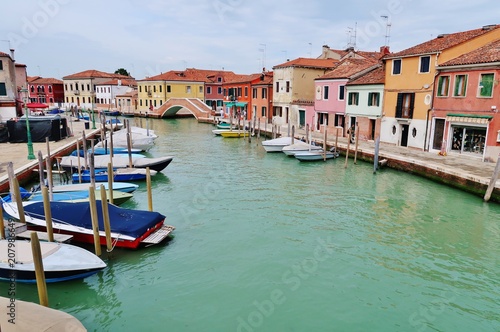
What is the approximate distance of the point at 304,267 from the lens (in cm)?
886

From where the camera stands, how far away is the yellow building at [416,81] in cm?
1991

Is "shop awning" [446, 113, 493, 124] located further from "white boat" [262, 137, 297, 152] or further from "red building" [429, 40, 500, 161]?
"white boat" [262, 137, 297, 152]

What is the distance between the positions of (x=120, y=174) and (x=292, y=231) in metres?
8.84

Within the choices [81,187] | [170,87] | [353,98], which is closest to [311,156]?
[353,98]

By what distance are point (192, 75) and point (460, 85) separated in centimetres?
4768

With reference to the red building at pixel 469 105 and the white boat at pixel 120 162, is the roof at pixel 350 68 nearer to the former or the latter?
the red building at pixel 469 105

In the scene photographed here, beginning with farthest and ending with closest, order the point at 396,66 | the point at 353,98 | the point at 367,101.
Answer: the point at 353,98 → the point at 367,101 → the point at 396,66

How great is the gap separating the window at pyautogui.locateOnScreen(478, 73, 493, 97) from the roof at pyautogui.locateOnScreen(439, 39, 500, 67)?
0.71 metres

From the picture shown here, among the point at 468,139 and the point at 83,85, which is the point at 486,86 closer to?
the point at 468,139

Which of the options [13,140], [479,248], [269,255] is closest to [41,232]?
[269,255]

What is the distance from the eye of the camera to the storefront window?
711 inches

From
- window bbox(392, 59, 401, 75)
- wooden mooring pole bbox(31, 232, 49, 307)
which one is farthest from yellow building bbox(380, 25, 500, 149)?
wooden mooring pole bbox(31, 232, 49, 307)

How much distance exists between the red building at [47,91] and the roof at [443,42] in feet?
234

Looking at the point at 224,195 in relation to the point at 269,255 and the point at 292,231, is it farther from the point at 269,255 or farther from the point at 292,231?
the point at 269,255
